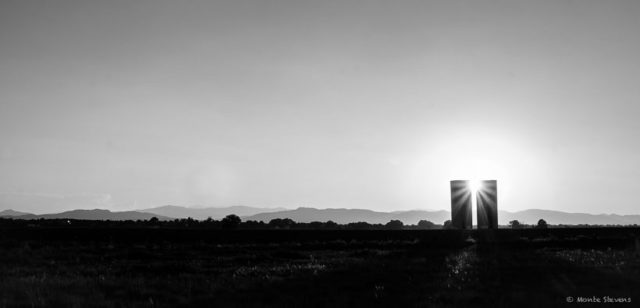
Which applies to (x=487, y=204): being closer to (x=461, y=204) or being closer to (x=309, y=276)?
(x=461, y=204)

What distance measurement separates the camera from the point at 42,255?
97.7 feet

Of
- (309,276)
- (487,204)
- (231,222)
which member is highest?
(487,204)

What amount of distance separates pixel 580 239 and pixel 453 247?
1240 cm

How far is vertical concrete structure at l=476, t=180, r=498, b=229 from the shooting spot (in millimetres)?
51219

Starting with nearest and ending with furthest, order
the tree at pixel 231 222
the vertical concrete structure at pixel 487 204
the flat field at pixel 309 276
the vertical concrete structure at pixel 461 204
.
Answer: the flat field at pixel 309 276 → the vertical concrete structure at pixel 487 204 → the vertical concrete structure at pixel 461 204 → the tree at pixel 231 222

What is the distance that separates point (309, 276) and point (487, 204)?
33.6 meters

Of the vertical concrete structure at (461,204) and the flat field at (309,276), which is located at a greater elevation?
the vertical concrete structure at (461,204)

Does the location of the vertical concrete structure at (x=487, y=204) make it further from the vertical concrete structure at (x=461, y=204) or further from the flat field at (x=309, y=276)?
the flat field at (x=309, y=276)

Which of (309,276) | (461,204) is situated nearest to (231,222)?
(461,204)

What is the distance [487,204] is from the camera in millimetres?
51344

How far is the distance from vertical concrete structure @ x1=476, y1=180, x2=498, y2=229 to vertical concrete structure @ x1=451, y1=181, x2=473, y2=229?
3.41ft

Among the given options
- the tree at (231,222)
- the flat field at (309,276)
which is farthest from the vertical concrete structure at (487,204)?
the tree at (231,222)

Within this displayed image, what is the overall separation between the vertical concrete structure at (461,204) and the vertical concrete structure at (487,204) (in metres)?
1.04

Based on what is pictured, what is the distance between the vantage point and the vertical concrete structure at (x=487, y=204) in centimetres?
5122
